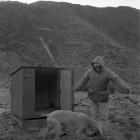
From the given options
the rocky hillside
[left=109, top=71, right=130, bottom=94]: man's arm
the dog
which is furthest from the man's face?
the rocky hillside

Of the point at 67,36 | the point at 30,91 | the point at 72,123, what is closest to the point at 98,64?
the point at 72,123

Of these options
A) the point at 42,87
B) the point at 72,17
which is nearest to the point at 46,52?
the point at 72,17

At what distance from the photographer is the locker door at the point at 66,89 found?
9.40 metres

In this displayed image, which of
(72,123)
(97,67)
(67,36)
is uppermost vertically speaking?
(67,36)

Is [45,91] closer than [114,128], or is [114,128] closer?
[114,128]

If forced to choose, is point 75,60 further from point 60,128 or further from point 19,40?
point 60,128

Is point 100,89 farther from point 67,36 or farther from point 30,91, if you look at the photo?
point 67,36

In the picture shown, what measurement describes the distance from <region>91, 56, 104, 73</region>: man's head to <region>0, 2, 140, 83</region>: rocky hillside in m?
19.3

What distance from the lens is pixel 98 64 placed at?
23.3 feet

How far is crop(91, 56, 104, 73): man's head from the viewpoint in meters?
7.03

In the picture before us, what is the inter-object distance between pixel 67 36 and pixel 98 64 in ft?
89.0

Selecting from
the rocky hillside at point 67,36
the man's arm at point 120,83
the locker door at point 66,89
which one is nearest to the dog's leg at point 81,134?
the man's arm at point 120,83

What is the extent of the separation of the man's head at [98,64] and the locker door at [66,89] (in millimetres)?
2170

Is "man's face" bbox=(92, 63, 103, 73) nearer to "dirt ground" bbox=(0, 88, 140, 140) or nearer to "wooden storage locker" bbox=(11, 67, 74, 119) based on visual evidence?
"dirt ground" bbox=(0, 88, 140, 140)
